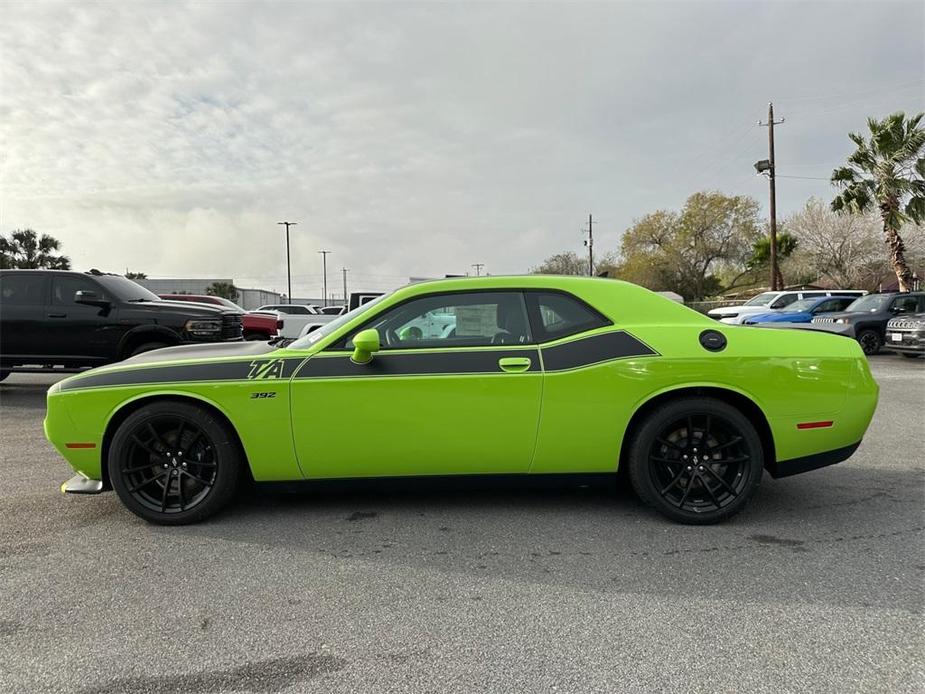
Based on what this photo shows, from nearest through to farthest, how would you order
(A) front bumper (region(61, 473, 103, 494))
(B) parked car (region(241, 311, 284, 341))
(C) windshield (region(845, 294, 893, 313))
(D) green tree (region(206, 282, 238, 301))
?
1. (A) front bumper (region(61, 473, 103, 494))
2. (C) windshield (region(845, 294, 893, 313))
3. (B) parked car (region(241, 311, 284, 341))
4. (D) green tree (region(206, 282, 238, 301))

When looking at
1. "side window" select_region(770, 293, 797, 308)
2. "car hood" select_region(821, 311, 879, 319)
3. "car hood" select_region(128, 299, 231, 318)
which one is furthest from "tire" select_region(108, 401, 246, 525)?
"side window" select_region(770, 293, 797, 308)

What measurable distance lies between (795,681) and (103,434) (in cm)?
361

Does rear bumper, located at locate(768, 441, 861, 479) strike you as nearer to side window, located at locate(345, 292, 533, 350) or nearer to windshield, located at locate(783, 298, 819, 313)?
side window, located at locate(345, 292, 533, 350)

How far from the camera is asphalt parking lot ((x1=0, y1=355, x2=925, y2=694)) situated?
2.09 metres

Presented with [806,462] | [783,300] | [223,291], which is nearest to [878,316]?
[783,300]

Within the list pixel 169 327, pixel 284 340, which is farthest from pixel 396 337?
pixel 169 327

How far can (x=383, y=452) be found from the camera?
3.33m

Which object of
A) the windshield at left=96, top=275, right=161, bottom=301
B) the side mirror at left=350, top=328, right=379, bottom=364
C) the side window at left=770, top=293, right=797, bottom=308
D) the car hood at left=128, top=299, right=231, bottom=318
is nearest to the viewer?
the side mirror at left=350, top=328, right=379, bottom=364

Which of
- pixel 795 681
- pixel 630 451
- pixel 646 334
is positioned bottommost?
pixel 795 681

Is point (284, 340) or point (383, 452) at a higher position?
point (284, 340)

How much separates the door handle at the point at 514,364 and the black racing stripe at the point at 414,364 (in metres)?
0.02

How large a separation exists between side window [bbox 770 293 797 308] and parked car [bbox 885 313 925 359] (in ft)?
16.3

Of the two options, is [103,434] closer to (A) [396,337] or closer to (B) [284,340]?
(B) [284,340]

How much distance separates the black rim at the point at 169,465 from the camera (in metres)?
3.39
